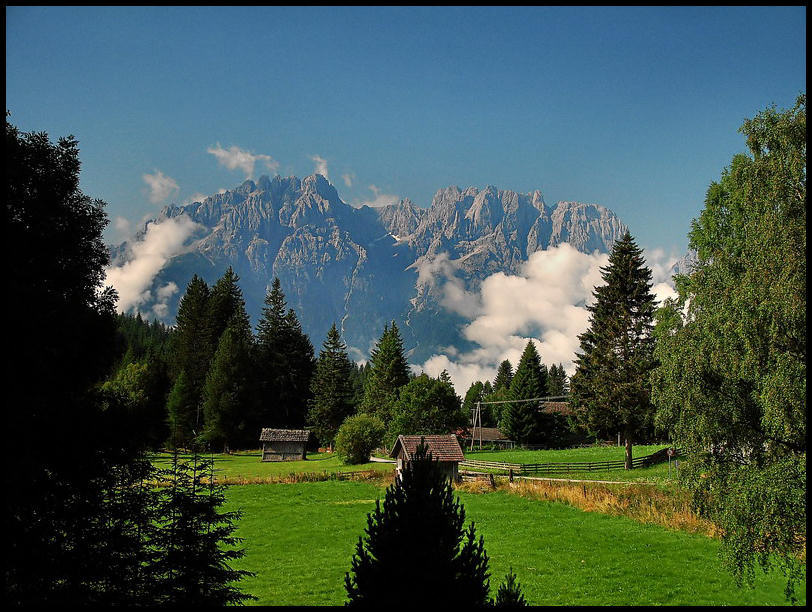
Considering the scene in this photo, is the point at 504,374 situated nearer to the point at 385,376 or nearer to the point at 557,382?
the point at 557,382

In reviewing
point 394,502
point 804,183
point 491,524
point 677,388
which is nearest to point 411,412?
point 491,524

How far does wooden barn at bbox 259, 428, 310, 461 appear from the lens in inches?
2581

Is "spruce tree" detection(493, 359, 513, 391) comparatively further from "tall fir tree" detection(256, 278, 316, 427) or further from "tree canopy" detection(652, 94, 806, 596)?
"tree canopy" detection(652, 94, 806, 596)

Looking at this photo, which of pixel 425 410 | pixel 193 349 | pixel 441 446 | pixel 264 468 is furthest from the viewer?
pixel 193 349

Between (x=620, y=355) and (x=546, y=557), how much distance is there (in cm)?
2490

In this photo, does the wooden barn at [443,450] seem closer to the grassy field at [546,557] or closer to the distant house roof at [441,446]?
the distant house roof at [441,446]

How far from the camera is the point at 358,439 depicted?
54969 mm

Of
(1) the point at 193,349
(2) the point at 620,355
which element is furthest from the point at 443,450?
(1) the point at 193,349

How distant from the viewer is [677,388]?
16.8 m

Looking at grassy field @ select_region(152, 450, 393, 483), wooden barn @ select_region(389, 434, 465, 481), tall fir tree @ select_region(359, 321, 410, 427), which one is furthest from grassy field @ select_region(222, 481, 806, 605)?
tall fir tree @ select_region(359, 321, 410, 427)

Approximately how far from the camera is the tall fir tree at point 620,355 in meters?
39.7

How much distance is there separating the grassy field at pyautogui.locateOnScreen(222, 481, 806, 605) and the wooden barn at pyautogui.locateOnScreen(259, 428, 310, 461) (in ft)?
114

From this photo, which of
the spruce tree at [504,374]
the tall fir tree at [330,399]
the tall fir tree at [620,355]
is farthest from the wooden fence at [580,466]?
the spruce tree at [504,374]

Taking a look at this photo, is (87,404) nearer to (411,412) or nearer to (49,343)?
(49,343)
